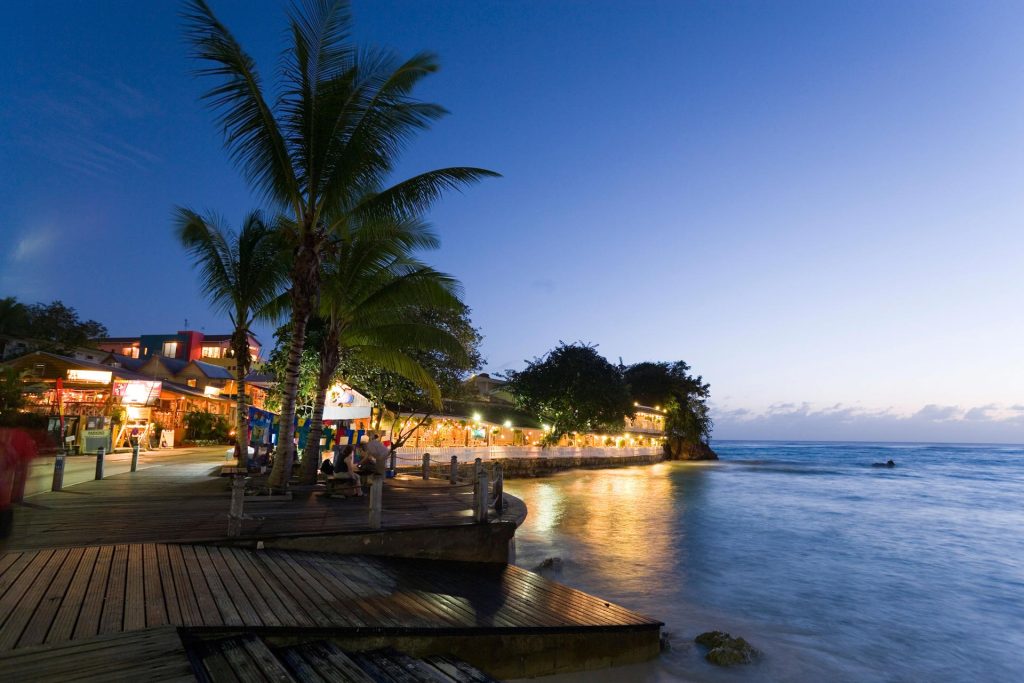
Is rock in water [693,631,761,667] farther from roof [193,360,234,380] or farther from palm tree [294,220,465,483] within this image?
roof [193,360,234,380]

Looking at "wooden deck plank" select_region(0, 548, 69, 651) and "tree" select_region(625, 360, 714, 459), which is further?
"tree" select_region(625, 360, 714, 459)

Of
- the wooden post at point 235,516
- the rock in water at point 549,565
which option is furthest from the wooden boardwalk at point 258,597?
the rock in water at point 549,565

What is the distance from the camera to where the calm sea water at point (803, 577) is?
350 inches

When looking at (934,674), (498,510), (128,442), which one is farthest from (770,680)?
(128,442)

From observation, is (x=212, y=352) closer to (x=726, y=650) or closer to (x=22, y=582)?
(x=22, y=582)

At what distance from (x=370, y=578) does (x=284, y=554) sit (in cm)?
117

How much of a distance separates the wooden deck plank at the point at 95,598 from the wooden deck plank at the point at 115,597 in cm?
3

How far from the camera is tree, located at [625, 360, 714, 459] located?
70.2 metres

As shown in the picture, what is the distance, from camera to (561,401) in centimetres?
4450

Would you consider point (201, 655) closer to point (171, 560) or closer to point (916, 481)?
point (171, 560)

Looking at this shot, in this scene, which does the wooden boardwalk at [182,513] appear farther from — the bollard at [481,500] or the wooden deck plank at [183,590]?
the wooden deck plank at [183,590]

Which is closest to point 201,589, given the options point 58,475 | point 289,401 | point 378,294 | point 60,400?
point 289,401

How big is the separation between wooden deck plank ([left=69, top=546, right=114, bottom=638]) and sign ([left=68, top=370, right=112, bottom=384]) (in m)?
20.1

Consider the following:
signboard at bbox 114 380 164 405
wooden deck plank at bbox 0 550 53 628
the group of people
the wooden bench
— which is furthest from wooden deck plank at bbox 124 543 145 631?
signboard at bbox 114 380 164 405
